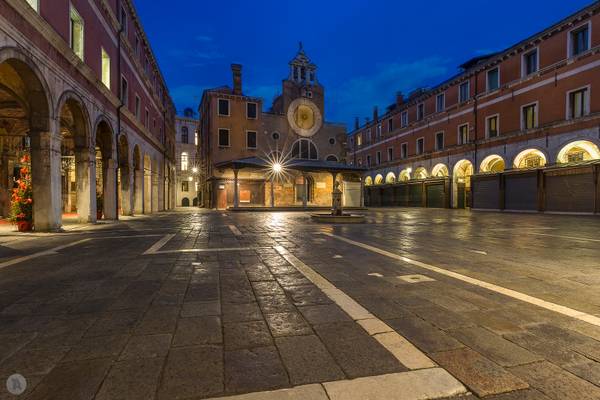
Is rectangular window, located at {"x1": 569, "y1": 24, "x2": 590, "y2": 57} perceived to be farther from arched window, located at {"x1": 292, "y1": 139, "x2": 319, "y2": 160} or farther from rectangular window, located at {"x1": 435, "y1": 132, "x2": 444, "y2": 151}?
arched window, located at {"x1": 292, "y1": 139, "x2": 319, "y2": 160}

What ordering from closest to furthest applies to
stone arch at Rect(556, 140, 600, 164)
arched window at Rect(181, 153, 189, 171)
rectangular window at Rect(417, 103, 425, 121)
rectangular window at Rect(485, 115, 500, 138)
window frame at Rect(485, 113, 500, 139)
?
1. stone arch at Rect(556, 140, 600, 164)
2. window frame at Rect(485, 113, 500, 139)
3. rectangular window at Rect(485, 115, 500, 138)
4. rectangular window at Rect(417, 103, 425, 121)
5. arched window at Rect(181, 153, 189, 171)

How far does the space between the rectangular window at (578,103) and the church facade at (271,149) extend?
51.9ft

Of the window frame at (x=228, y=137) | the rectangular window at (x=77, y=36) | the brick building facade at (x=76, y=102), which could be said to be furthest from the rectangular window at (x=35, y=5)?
the window frame at (x=228, y=137)

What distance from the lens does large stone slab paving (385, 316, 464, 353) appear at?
8.33ft

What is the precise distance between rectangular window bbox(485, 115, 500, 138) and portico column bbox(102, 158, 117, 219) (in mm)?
28704

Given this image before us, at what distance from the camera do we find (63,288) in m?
4.12

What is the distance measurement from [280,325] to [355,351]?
82 cm

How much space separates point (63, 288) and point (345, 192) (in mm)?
30688

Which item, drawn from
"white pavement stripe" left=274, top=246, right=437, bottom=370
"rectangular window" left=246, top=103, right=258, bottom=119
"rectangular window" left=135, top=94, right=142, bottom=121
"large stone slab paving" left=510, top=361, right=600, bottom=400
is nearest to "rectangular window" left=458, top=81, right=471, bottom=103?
"rectangular window" left=246, top=103, right=258, bottom=119

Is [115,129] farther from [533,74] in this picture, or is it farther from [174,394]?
[533,74]

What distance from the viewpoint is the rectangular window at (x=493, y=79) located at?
83.5 feet

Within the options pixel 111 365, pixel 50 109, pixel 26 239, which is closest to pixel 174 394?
pixel 111 365

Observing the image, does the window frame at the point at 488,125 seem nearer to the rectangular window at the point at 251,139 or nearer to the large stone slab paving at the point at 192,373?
the rectangular window at the point at 251,139

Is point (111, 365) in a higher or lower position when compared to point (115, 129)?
lower
